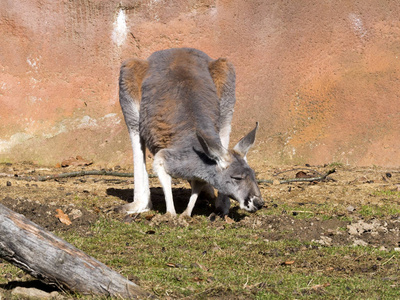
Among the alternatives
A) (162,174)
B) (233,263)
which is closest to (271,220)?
(162,174)

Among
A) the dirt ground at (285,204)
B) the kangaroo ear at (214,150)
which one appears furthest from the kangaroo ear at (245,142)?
the dirt ground at (285,204)

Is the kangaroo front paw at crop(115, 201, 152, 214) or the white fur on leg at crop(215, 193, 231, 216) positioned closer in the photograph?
the white fur on leg at crop(215, 193, 231, 216)

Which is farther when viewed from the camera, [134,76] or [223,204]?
[134,76]

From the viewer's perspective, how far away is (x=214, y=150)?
5.99 metres

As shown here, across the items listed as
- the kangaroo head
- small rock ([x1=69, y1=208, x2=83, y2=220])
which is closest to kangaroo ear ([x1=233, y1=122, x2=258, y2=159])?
the kangaroo head

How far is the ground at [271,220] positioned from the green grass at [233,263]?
0.02m

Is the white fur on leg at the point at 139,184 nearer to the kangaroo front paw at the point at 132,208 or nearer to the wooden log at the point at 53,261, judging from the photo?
the kangaroo front paw at the point at 132,208

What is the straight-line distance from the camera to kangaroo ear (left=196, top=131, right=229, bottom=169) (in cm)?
592

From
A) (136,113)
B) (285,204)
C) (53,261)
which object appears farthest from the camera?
(285,204)

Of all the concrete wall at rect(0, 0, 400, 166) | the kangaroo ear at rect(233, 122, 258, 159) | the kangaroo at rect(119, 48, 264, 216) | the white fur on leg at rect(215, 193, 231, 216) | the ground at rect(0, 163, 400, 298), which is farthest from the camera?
the concrete wall at rect(0, 0, 400, 166)

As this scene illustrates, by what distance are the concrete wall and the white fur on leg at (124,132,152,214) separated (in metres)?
4.81

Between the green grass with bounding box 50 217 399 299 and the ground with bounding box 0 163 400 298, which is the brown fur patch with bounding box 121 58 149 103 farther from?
the green grass with bounding box 50 217 399 299

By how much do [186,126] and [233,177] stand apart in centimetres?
86

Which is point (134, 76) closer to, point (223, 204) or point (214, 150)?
point (214, 150)
